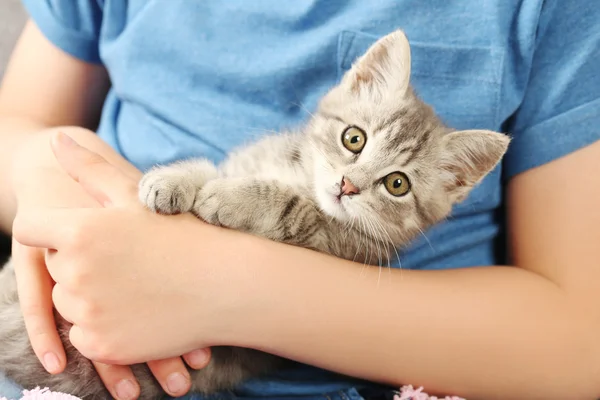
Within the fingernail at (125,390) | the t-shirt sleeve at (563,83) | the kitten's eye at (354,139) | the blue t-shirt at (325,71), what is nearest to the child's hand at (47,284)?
the fingernail at (125,390)

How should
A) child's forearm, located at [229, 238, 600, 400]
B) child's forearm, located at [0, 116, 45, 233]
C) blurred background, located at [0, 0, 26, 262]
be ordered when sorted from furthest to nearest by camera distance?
blurred background, located at [0, 0, 26, 262] → child's forearm, located at [0, 116, 45, 233] → child's forearm, located at [229, 238, 600, 400]

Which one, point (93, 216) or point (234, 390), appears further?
point (234, 390)

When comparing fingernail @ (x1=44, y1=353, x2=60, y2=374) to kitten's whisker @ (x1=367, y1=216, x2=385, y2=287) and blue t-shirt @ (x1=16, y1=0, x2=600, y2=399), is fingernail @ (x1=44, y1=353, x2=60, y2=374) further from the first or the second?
kitten's whisker @ (x1=367, y1=216, x2=385, y2=287)

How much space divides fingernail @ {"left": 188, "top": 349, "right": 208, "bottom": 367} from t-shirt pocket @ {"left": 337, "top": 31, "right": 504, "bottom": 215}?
586 mm

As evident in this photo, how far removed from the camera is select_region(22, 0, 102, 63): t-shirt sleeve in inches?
42.4

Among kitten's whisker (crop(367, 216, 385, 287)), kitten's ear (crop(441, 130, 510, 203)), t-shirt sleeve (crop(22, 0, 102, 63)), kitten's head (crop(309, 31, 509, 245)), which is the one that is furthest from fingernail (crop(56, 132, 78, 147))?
kitten's ear (crop(441, 130, 510, 203))

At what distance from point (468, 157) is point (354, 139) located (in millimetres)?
211

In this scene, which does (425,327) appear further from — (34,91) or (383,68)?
(34,91)

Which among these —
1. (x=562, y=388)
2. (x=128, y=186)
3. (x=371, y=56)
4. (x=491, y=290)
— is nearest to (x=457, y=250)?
(x=491, y=290)

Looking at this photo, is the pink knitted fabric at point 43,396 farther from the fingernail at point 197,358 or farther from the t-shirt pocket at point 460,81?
the t-shirt pocket at point 460,81

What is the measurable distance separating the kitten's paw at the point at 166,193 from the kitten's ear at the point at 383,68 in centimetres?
37

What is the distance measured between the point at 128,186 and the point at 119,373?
311 millimetres

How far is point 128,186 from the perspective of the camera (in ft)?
2.74

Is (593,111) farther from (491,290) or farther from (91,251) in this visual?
(91,251)
